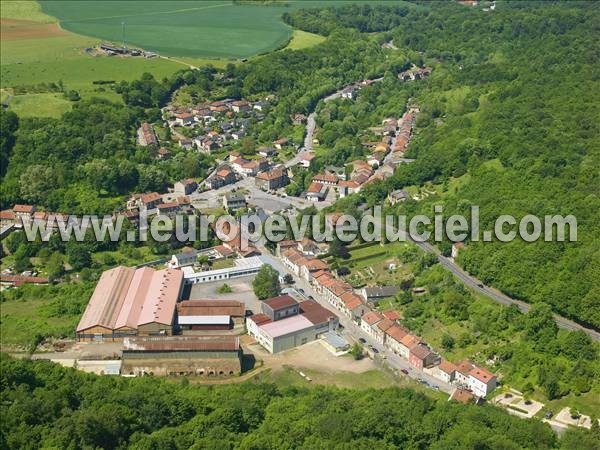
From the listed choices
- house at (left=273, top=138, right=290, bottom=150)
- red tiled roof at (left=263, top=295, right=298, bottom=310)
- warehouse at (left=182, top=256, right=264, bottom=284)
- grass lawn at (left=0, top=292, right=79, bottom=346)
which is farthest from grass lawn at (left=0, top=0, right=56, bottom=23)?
red tiled roof at (left=263, top=295, right=298, bottom=310)

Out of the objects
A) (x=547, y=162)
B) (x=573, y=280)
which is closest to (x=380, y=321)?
(x=573, y=280)

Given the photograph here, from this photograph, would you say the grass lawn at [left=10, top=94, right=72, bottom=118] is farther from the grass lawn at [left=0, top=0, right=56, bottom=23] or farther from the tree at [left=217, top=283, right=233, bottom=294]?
the grass lawn at [left=0, top=0, right=56, bottom=23]

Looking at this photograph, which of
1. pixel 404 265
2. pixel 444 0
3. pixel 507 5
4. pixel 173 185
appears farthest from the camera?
pixel 444 0

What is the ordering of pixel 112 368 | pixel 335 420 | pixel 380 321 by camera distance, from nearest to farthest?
pixel 335 420 → pixel 112 368 → pixel 380 321

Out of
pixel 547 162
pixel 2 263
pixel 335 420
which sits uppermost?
pixel 547 162

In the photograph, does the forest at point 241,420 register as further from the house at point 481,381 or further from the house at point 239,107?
the house at point 239,107

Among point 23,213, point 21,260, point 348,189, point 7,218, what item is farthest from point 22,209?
point 348,189

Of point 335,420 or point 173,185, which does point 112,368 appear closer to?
point 335,420

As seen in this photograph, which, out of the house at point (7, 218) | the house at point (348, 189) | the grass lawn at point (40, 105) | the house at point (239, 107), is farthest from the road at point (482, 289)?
the grass lawn at point (40, 105)
